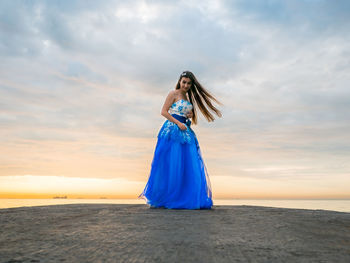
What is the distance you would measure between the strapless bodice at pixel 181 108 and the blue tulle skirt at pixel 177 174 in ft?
0.24

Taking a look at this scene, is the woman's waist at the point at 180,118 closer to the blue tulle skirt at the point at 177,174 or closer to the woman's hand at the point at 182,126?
the blue tulle skirt at the point at 177,174

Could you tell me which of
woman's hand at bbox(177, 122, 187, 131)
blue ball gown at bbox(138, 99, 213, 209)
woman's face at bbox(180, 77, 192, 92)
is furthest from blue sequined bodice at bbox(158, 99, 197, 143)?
woman's face at bbox(180, 77, 192, 92)

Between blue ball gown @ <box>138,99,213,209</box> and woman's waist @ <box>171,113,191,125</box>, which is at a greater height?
woman's waist @ <box>171,113,191,125</box>

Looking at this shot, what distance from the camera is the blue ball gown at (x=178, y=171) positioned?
16.0 feet

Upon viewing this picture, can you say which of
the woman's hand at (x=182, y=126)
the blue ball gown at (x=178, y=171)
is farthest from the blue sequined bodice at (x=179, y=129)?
the woman's hand at (x=182, y=126)

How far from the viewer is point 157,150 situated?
5.28 meters

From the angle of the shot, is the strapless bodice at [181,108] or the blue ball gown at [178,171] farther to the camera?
the strapless bodice at [181,108]

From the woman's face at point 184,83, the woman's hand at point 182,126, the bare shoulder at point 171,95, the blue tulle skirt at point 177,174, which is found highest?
the woman's face at point 184,83

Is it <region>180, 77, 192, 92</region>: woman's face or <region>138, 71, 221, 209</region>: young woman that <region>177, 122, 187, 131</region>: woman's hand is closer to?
<region>138, 71, 221, 209</region>: young woman

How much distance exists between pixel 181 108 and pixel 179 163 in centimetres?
96

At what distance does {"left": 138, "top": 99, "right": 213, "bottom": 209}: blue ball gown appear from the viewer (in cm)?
489

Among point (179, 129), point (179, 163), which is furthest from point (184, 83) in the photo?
point (179, 163)

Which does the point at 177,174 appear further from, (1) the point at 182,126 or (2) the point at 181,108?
(2) the point at 181,108

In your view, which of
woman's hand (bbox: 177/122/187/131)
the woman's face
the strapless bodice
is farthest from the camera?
the woman's face
